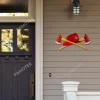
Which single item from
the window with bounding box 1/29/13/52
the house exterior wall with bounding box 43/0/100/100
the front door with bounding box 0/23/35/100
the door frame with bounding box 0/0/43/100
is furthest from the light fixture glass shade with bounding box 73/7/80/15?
the window with bounding box 1/29/13/52

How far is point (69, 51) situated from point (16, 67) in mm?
1055

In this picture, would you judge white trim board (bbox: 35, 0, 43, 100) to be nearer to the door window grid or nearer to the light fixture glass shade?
the door window grid

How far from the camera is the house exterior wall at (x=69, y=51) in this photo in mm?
5758

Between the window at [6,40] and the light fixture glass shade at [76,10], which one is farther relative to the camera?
the window at [6,40]

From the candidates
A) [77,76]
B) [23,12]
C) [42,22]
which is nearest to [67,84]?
[77,76]

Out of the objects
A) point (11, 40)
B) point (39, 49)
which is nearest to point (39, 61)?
point (39, 49)

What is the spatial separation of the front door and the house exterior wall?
0.32 m

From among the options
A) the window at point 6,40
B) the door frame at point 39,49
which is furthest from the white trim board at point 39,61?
the window at point 6,40

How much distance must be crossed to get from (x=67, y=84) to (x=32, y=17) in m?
1.76

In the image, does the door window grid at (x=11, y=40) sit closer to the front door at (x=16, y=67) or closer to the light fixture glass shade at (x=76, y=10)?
the front door at (x=16, y=67)

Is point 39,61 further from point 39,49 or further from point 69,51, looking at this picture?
point 69,51

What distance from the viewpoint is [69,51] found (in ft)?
19.0

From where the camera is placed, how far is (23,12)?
5.97m

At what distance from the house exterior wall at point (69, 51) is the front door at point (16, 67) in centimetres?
32
